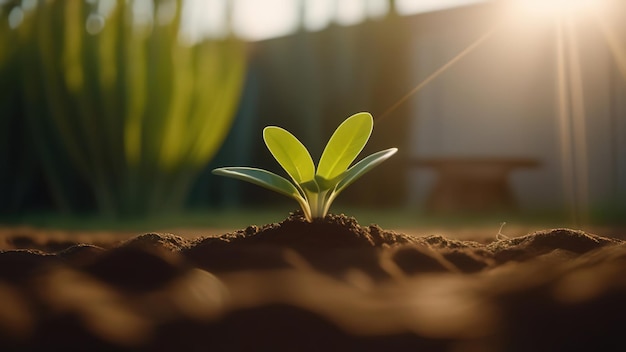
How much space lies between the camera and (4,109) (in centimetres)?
549

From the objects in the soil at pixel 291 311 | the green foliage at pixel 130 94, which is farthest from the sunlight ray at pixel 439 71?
the soil at pixel 291 311

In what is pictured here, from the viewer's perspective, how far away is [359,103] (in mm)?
5547

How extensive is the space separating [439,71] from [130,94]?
2.60m

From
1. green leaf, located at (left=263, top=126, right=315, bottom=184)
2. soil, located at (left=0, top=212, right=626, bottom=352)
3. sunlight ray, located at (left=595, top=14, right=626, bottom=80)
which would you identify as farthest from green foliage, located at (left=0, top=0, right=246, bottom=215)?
soil, located at (left=0, top=212, right=626, bottom=352)

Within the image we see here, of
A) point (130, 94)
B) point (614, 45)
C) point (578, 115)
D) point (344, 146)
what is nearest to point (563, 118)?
point (578, 115)

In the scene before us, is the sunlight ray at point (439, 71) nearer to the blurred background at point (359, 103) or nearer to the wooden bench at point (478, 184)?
the blurred background at point (359, 103)

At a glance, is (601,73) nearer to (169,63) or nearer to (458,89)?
(458,89)

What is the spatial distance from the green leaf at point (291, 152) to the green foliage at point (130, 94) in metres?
3.82

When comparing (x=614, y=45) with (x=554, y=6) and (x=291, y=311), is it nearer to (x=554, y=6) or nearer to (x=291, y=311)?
(x=554, y=6)

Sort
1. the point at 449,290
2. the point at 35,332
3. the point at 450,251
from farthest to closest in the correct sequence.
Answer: the point at 450,251
the point at 449,290
the point at 35,332

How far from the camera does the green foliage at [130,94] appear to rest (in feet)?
16.0

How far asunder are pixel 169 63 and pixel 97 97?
2.06ft

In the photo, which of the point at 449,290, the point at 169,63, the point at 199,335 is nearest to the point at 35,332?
the point at 199,335

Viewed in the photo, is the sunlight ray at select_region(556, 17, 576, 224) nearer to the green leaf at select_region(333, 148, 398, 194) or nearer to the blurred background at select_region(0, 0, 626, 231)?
the blurred background at select_region(0, 0, 626, 231)
